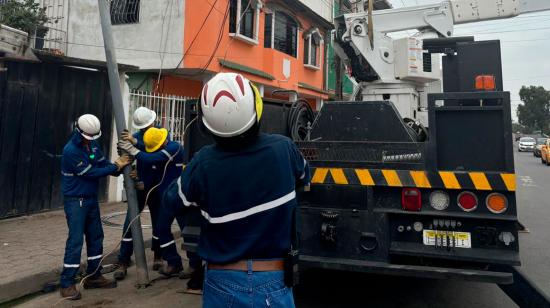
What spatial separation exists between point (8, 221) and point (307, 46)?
13278 millimetres

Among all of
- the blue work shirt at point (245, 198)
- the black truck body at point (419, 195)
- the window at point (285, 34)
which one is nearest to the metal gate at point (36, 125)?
the black truck body at point (419, 195)

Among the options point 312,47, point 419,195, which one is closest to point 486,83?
point 419,195

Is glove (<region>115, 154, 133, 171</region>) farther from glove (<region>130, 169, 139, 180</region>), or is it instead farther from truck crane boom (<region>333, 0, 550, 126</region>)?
truck crane boom (<region>333, 0, 550, 126</region>)

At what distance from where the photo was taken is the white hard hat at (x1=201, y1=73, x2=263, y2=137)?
1.98 m

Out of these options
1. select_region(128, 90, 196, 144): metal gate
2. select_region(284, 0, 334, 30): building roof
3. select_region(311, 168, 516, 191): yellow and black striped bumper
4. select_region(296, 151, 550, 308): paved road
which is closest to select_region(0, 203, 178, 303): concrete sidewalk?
select_region(128, 90, 196, 144): metal gate

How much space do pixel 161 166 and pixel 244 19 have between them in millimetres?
9532

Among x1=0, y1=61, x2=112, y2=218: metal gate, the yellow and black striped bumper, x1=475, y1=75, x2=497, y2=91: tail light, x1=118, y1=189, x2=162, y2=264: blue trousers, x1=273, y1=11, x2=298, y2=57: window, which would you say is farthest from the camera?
A: x1=273, y1=11, x2=298, y2=57: window

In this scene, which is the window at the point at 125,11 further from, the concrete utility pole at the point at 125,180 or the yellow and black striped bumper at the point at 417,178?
the yellow and black striped bumper at the point at 417,178

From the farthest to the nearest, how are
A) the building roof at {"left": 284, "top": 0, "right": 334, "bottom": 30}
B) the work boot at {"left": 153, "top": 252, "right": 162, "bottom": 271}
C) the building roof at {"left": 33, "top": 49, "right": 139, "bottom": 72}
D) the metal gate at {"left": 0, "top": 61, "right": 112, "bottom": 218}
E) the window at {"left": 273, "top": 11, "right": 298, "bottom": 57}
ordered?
the building roof at {"left": 284, "top": 0, "right": 334, "bottom": 30} → the window at {"left": 273, "top": 11, "right": 298, "bottom": 57} → the building roof at {"left": 33, "top": 49, "right": 139, "bottom": 72} → the metal gate at {"left": 0, "top": 61, "right": 112, "bottom": 218} → the work boot at {"left": 153, "top": 252, "right": 162, "bottom": 271}

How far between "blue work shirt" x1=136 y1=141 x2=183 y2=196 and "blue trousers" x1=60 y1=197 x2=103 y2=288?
2.15 feet

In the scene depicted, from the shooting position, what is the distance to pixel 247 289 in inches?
80.4

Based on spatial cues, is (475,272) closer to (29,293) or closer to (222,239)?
(222,239)

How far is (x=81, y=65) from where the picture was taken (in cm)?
824

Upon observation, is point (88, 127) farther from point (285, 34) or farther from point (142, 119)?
point (285, 34)
